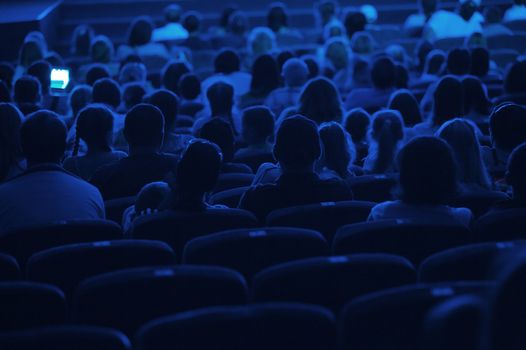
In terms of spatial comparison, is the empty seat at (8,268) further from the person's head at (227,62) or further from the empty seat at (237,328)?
the person's head at (227,62)

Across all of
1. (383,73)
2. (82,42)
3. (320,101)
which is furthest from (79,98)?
(82,42)

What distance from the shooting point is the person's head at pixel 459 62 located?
837 centimetres

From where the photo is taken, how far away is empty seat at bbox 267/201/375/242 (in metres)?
3.92

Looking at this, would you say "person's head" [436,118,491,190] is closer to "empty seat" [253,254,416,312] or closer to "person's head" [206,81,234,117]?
"empty seat" [253,254,416,312]

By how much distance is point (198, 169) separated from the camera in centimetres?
399

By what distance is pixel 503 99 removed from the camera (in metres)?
7.33

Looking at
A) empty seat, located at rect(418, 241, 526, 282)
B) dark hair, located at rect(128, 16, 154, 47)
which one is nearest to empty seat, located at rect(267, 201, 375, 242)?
empty seat, located at rect(418, 241, 526, 282)

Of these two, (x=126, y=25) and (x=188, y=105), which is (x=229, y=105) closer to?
(x=188, y=105)

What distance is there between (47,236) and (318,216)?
1.25m

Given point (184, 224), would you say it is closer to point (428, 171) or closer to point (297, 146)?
point (297, 146)

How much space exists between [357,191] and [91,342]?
9.73 ft

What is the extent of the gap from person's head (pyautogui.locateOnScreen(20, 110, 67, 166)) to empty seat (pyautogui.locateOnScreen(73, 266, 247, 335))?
5.86ft

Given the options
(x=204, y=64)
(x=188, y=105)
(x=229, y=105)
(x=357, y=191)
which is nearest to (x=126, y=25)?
(x=204, y=64)

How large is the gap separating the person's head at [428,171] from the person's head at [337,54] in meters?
6.39
